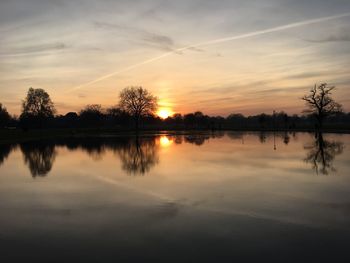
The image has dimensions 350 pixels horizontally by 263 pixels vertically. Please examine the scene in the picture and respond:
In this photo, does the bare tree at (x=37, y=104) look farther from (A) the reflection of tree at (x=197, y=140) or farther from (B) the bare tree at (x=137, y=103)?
(A) the reflection of tree at (x=197, y=140)

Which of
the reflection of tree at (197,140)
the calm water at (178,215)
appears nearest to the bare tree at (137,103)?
the reflection of tree at (197,140)

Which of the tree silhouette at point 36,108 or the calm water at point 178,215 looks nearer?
the calm water at point 178,215

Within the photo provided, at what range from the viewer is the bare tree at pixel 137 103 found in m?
99.9

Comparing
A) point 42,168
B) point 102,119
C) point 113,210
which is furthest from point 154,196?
point 102,119

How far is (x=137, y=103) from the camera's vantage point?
10019 cm

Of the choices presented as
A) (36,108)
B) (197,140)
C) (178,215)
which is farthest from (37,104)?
(178,215)

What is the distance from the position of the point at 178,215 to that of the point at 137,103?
9149cm

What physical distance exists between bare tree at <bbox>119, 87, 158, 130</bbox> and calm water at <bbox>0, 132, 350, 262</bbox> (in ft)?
269

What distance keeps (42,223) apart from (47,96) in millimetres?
91015

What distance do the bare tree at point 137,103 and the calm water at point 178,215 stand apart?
82.1 m

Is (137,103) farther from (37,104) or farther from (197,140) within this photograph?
(197,140)

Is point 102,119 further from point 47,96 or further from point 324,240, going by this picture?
point 324,240

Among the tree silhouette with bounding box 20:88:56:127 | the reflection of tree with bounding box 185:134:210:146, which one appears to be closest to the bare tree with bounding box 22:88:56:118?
the tree silhouette with bounding box 20:88:56:127

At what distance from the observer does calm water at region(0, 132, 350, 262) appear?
23.6 ft
